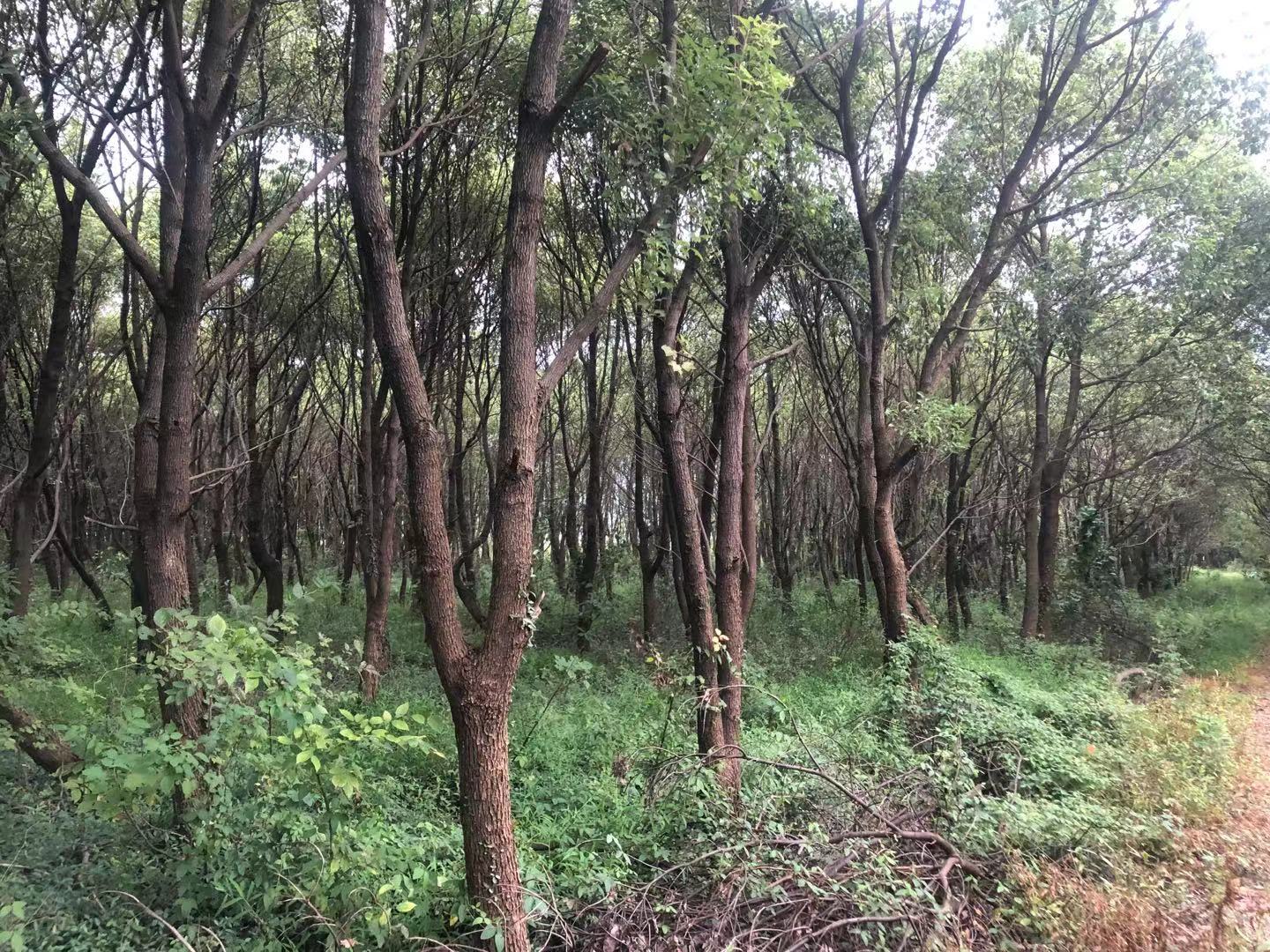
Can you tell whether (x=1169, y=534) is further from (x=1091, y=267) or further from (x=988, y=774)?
(x=988, y=774)

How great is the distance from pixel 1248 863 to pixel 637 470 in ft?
33.4

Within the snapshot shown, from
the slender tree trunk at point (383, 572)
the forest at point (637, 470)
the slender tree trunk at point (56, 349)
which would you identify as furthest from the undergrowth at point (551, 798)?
the slender tree trunk at point (56, 349)

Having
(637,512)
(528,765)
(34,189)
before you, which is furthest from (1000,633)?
(34,189)

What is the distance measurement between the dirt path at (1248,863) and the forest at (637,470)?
0.05 m

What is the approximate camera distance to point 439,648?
322 centimetres

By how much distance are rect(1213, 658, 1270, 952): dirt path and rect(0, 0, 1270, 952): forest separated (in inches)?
2.1

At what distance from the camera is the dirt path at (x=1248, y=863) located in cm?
386

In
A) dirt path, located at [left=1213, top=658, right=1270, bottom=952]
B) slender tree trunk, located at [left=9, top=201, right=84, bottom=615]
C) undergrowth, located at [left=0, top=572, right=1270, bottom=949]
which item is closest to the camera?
undergrowth, located at [left=0, top=572, right=1270, bottom=949]

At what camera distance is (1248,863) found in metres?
5.07

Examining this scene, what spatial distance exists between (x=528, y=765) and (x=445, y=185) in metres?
8.07

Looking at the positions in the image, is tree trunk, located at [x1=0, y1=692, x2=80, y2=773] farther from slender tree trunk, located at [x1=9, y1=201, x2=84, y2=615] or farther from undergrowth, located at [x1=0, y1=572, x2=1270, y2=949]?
slender tree trunk, located at [x1=9, y1=201, x2=84, y2=615]

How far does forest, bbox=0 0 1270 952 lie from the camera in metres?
3.52

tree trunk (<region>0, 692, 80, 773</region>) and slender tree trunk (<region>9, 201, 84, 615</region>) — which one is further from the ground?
slender tree trunk (<region>9, 201, 84, 615</region>)

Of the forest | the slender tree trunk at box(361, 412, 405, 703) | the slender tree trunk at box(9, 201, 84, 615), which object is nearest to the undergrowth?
the forest
